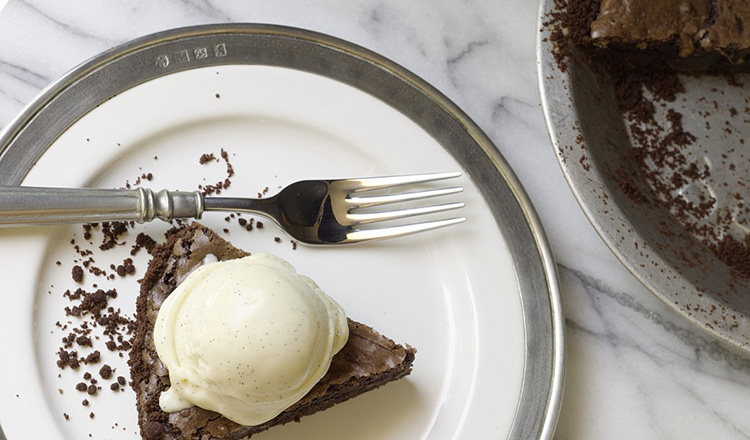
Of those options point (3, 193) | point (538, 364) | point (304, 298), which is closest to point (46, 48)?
point (3, 193)

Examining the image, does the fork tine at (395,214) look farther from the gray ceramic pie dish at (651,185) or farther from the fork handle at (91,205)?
the fork handle at (91,205)

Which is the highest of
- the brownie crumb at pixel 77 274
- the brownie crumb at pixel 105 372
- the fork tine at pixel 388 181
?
the fork tine at pixel 388 181

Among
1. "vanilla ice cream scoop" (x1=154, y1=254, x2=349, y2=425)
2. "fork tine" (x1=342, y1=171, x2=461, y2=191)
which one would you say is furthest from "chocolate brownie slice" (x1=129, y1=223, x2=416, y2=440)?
"fork tine" (x1=342, y1=171, x2=461, y2=191)

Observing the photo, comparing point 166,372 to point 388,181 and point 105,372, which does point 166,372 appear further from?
point 388,181

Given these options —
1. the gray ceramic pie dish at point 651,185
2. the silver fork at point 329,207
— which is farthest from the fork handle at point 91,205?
the gray ceramic pie dish at point 651,185

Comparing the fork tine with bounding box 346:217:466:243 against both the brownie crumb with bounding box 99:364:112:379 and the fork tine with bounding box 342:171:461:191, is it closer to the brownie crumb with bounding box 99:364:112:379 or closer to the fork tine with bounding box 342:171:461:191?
the fork tine with bounding box 342:171:461:191
